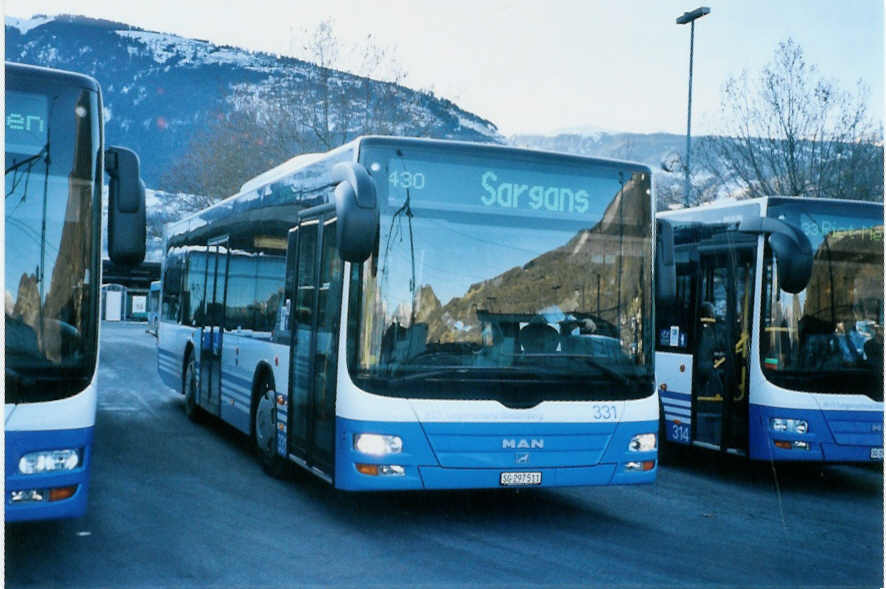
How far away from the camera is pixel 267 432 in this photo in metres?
10.2

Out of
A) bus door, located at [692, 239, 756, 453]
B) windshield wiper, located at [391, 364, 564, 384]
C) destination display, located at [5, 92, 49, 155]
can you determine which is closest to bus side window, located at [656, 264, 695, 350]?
bus door, located at [692, 239, 756, 453]

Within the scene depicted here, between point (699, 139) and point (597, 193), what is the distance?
73.3ft

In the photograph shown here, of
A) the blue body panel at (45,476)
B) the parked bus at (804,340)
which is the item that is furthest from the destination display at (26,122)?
the parked bus at (804,340)

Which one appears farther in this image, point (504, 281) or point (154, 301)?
point (154, 301)

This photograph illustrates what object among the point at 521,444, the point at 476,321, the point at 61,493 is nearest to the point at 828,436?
the point at 521,444

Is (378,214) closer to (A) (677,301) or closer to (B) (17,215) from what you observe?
(B) (17,215)

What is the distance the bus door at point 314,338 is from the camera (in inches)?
320

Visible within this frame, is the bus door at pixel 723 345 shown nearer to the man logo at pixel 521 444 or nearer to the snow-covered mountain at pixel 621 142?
the man logo at pixel 521 444

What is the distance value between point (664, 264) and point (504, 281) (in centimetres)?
148

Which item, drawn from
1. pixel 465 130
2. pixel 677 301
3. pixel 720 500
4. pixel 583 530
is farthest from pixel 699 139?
pixel 465 130

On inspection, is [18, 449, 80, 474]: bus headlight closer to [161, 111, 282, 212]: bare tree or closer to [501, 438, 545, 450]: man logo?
[501, 438, 545, 450]: man logo

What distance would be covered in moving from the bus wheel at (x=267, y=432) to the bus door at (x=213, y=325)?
6.64 ft

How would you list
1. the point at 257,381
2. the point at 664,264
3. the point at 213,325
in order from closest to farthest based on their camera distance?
the point at 664,264, the point at 257,381, the point at 213,325

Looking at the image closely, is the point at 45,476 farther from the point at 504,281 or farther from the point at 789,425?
the point at 789,425
